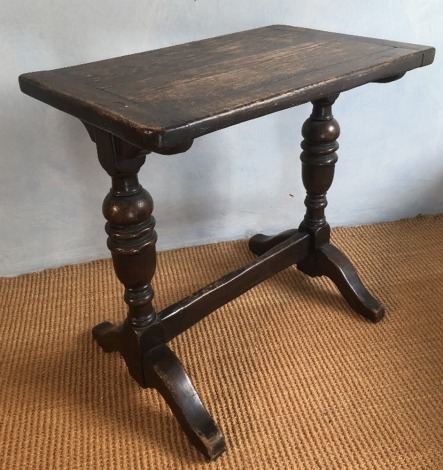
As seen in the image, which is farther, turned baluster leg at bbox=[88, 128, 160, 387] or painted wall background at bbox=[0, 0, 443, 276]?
painted wall background at bbox=[0, 0, 443, 276]

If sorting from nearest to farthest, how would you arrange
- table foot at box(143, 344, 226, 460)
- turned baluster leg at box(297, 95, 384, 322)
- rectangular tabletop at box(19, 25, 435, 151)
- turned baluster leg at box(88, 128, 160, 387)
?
rectangular tabletop at box(19, 25, 435, 151)
turned baluster leg at box(88, 128, 160, 387)
table foot at box(143, 344, 226, 460)
turned baluster leg at box(297, 95, 384, 322)

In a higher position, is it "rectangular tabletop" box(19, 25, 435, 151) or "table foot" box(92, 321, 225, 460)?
"rectangular tabletop" box(19, 25, 435, 151)

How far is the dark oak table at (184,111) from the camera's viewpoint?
0.72 meters

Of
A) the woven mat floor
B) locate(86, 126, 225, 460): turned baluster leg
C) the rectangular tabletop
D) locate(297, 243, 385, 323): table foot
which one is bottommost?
the woven mat floor

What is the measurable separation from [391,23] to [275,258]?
63cm

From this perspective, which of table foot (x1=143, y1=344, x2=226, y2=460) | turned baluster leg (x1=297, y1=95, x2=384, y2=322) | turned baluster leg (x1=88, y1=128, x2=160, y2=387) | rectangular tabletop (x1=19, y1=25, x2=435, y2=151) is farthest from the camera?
turned baluster leg (x1=297, y1=95, x2=384, y2=322)

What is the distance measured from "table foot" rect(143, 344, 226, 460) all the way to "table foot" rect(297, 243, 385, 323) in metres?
0.44

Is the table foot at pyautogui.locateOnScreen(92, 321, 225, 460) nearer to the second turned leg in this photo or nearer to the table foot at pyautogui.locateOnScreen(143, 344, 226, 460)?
the table foot at pyautogui.locateOnScreen(143, 344, 226, 460)

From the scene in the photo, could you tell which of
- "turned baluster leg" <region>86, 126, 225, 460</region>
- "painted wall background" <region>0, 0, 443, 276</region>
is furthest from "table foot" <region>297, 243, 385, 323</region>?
"turned baluster leg" <region>86, 126, 225, 460</region>

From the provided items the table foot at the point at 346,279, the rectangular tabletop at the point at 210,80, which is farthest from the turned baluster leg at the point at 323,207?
the rectangular tabletop at the point at 210,80

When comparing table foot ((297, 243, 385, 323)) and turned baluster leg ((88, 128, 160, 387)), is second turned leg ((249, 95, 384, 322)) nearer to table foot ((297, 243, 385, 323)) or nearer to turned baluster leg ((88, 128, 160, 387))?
table foot ((297, 243, 385, 323))

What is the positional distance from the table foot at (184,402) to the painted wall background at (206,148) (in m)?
0.53

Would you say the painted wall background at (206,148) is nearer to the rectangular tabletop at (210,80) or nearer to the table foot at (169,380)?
A: the rectangular tabletop at (210,80)

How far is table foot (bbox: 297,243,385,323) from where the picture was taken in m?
1.21
